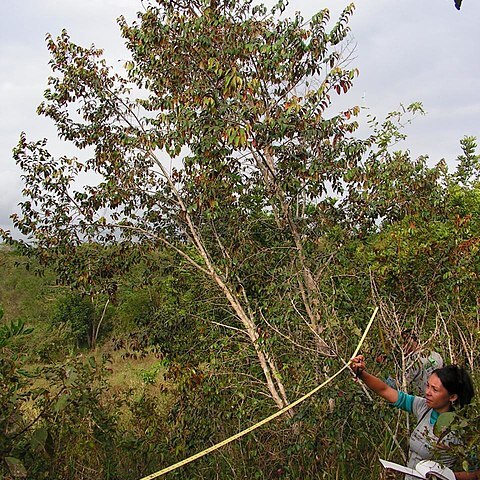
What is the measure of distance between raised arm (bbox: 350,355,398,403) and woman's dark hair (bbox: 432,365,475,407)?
299 millimetres

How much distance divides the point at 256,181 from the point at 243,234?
0.56 metres

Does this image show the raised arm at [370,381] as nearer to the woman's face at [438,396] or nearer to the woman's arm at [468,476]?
the woman's face at [438,396]

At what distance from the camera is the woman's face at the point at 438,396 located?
2.61 metres

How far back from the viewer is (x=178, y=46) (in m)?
4.54

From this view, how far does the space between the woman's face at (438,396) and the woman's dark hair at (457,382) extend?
0.02 metres

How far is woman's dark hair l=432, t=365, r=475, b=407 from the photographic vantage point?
2.59m

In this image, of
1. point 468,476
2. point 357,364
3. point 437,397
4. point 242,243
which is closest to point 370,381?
point 357,364

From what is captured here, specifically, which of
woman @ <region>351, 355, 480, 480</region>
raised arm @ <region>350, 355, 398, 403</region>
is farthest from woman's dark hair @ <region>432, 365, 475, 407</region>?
raised arm @ <region>350, 355, 398, 403</region>

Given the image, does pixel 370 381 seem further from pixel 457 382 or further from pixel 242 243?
pixel 242 243

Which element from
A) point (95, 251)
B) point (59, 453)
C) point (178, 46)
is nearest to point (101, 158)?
point (95, 251)

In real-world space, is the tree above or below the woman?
above

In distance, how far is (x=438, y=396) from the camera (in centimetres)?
261

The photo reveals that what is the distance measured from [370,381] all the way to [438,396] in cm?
35

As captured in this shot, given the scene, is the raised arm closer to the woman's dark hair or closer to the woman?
the woman
